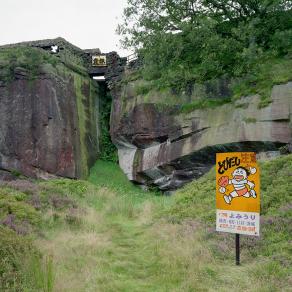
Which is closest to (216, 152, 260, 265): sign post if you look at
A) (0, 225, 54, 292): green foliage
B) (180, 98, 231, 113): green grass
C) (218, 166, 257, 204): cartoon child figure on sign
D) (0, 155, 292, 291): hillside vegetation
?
(218, 166, 257, 204): cartoon child figure on sign

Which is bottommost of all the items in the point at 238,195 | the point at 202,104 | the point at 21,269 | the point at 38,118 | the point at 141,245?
the point at 141,245

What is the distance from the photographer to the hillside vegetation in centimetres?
629

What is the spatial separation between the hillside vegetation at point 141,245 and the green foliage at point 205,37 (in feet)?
24.2

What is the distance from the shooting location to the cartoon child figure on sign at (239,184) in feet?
25.2

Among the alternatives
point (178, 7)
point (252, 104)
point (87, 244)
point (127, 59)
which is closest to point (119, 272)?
point (87, 244)

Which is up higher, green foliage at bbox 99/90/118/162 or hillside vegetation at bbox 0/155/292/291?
green foliage at bbox 99/90/118/162

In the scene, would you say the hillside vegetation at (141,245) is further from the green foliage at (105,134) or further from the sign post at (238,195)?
the green foliage at (105,134)

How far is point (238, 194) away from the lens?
7.82m

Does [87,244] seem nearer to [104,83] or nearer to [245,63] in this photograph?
[245,63]

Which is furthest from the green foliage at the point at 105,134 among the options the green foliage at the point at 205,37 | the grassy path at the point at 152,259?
the grassy path at the point at 152,259

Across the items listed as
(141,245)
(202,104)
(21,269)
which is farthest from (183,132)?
(21,269)

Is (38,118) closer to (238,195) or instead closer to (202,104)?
(202,104)

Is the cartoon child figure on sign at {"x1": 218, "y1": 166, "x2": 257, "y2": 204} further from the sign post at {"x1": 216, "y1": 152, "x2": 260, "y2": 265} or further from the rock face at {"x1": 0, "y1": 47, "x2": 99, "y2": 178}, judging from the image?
the rock face at {"x1": 0, "y1": 47, "x2": 99, "y2": 178}

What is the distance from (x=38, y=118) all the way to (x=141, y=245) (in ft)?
51.6
